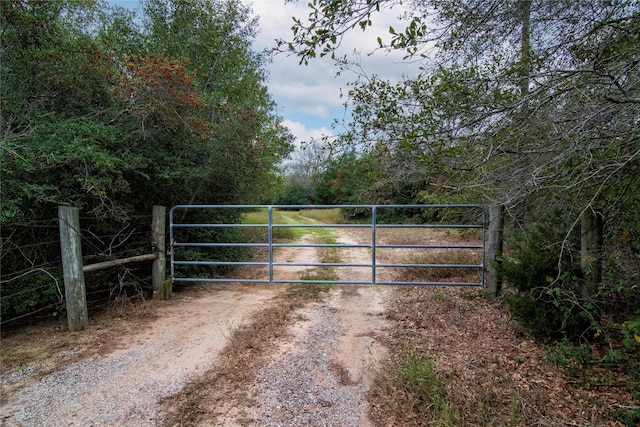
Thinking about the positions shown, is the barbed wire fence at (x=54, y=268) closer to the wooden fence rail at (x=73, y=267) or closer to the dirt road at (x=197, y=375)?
the wooden fence rail at (x=73, y=267)

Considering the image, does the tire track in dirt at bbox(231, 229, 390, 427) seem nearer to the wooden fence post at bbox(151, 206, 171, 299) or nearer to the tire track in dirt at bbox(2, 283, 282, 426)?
the tire track in dirt at bbox(2, 283, 282, 426)

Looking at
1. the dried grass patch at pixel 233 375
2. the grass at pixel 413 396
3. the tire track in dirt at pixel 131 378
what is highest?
the grass at pixel 413 396

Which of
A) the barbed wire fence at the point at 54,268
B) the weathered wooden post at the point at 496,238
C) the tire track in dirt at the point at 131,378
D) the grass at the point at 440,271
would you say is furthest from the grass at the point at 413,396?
the barbed wire fence at the point at 54,268

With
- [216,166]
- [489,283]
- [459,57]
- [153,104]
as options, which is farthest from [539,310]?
[153,104]

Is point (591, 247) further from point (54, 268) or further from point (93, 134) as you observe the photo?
point (54, 268)

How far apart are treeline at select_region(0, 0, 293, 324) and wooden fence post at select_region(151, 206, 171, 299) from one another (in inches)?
9.7

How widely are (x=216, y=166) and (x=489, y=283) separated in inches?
149

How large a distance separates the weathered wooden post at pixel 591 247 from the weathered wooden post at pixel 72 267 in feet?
14.6

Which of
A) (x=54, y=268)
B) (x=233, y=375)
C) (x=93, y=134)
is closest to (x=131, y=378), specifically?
(x=233, y=375)

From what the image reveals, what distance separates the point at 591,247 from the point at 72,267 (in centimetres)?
457

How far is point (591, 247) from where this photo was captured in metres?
2.58

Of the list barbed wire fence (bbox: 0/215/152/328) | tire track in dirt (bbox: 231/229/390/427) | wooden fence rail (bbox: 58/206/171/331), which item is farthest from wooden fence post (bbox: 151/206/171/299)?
tire track in dirt (bbox: 231/229/390/427)

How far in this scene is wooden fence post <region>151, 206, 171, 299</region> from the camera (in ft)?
13.5

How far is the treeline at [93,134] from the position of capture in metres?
3.00
